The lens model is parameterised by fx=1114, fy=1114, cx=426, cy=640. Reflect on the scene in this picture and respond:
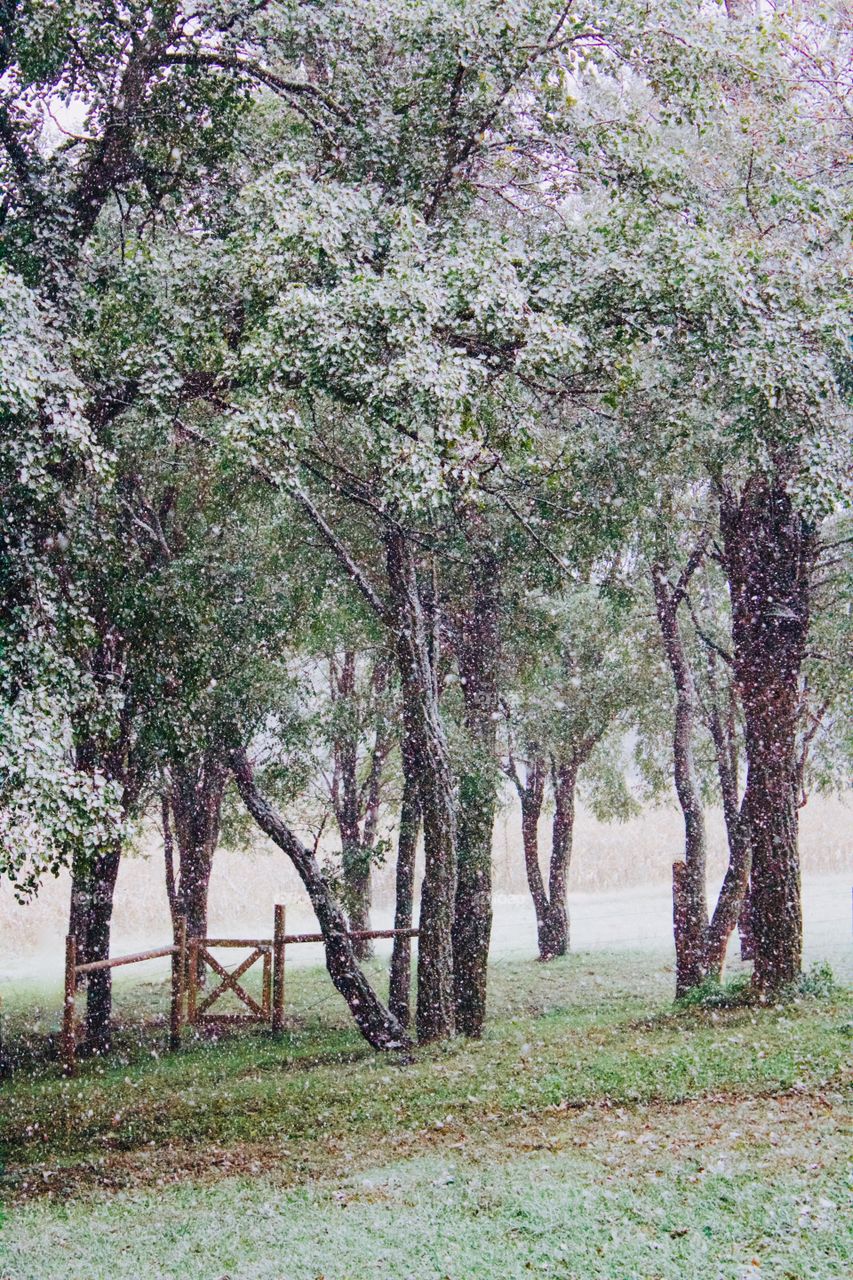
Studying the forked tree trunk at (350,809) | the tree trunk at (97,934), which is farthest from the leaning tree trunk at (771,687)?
the tree trunk at (97,934)

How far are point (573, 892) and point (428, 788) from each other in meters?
24.2

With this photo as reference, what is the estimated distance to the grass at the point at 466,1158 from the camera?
653 centimetres

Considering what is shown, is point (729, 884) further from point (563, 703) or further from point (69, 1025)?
point (69, 1025)

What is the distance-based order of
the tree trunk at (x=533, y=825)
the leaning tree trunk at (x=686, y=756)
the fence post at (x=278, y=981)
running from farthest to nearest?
the tree trunk at (x=533, y=825) < the leaning tree trunk at (x=686, y=756) < the fence post at (x=278, y=981)

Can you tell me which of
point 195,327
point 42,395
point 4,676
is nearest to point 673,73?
point 195,327

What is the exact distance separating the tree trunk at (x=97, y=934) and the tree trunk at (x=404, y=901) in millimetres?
4361

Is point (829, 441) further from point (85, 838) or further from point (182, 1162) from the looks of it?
point (182, 1162)

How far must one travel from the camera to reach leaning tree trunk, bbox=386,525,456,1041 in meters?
13.6

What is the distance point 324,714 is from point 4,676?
9.32 m

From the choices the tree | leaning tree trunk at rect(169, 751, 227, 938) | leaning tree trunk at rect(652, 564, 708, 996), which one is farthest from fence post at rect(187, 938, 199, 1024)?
leaning tree trunk at rect(652, 564, 708, 996)

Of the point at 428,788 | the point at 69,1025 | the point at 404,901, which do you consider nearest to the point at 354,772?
the point at 404,901

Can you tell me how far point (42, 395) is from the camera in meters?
8.36

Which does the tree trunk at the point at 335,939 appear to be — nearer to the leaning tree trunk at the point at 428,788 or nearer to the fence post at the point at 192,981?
the leaning tree trunk at the point at 428,788

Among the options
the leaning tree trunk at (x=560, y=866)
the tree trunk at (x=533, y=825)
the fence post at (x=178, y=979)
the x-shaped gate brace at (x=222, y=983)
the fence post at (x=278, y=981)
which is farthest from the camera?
the tree trunk at (x=533, y=825)
